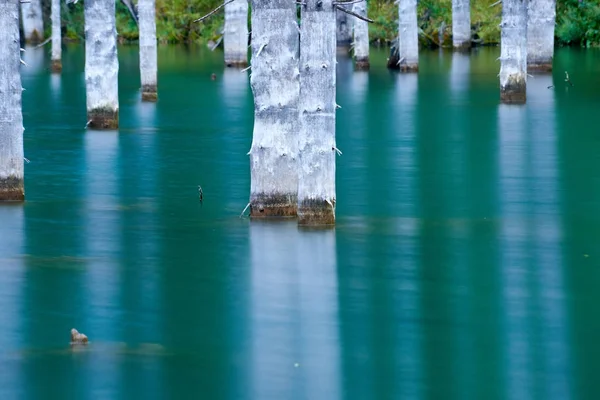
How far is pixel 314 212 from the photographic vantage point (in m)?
16.0

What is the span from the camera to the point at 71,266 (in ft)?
48.1

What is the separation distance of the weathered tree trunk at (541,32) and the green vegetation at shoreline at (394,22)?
7.82 meters

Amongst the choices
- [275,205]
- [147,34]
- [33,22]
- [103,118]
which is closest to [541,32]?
[147,34]

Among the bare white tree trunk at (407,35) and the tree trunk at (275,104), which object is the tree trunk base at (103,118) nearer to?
the tree trunk at (275,104)

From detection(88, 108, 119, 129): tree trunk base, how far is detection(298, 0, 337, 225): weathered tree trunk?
11160mm

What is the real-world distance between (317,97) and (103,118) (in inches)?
465

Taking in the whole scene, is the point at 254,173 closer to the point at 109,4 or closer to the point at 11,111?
the point at 11,111

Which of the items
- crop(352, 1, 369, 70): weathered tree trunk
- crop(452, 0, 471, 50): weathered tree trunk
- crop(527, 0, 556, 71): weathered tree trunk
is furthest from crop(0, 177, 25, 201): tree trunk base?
crop(452, 0, 471, 50): weathered tree trunk

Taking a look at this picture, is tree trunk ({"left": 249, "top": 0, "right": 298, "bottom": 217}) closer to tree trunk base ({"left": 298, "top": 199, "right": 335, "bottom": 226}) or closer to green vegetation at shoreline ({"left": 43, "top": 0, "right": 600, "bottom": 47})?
tree trunk base ({"left": 298, "top": 199, "right": 335, "bottom": 226})

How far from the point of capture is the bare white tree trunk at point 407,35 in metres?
39.9

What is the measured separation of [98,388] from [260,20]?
20.4 feet

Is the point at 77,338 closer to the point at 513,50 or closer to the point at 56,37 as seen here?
the point at 513,50

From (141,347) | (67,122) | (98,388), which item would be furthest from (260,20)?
(67,122)

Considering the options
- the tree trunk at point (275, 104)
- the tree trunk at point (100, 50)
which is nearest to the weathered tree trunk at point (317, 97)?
the tree trunk at point (275, 104)
